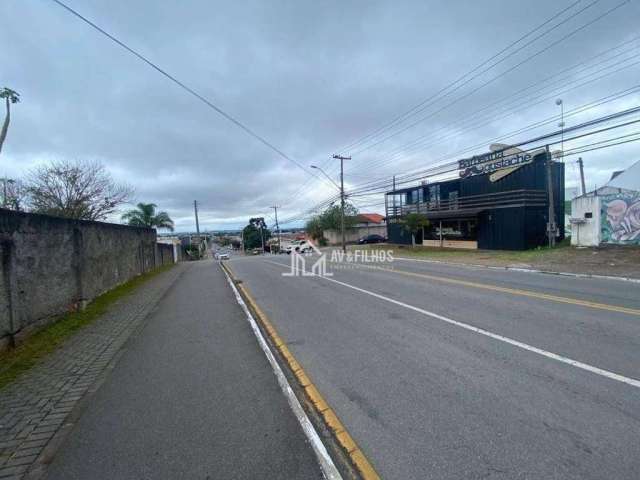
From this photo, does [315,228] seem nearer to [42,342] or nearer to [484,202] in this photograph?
[484,202]

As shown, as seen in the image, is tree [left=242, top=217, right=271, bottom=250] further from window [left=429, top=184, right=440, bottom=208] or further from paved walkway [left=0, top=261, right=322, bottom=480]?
paved walkway [left=0, top=261, right=322, bottom=480]

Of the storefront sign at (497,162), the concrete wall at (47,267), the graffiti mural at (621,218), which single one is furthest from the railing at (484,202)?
the concrete wall at (47,267)

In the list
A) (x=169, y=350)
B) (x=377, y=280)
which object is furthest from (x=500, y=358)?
(x=377, y=280)

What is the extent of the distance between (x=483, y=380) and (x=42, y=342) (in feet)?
24.1

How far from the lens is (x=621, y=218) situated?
17.8 meters

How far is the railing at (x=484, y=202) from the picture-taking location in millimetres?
23203

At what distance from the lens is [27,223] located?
6.60 m

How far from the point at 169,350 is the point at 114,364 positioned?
0.80 m

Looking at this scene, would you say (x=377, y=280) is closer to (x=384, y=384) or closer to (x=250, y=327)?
(x=250, y=327)

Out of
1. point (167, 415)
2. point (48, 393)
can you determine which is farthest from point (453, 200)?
point (48, 393)

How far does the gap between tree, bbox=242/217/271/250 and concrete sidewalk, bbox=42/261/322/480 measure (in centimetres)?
8527

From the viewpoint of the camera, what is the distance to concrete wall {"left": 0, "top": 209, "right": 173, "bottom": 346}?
5.79 meters

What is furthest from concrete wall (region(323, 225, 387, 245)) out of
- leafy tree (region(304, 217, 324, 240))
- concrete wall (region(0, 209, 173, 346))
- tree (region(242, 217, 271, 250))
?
concrete wall (region(0, 209, 173, 346))

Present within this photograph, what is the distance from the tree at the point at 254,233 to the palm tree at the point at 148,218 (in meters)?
50.2
